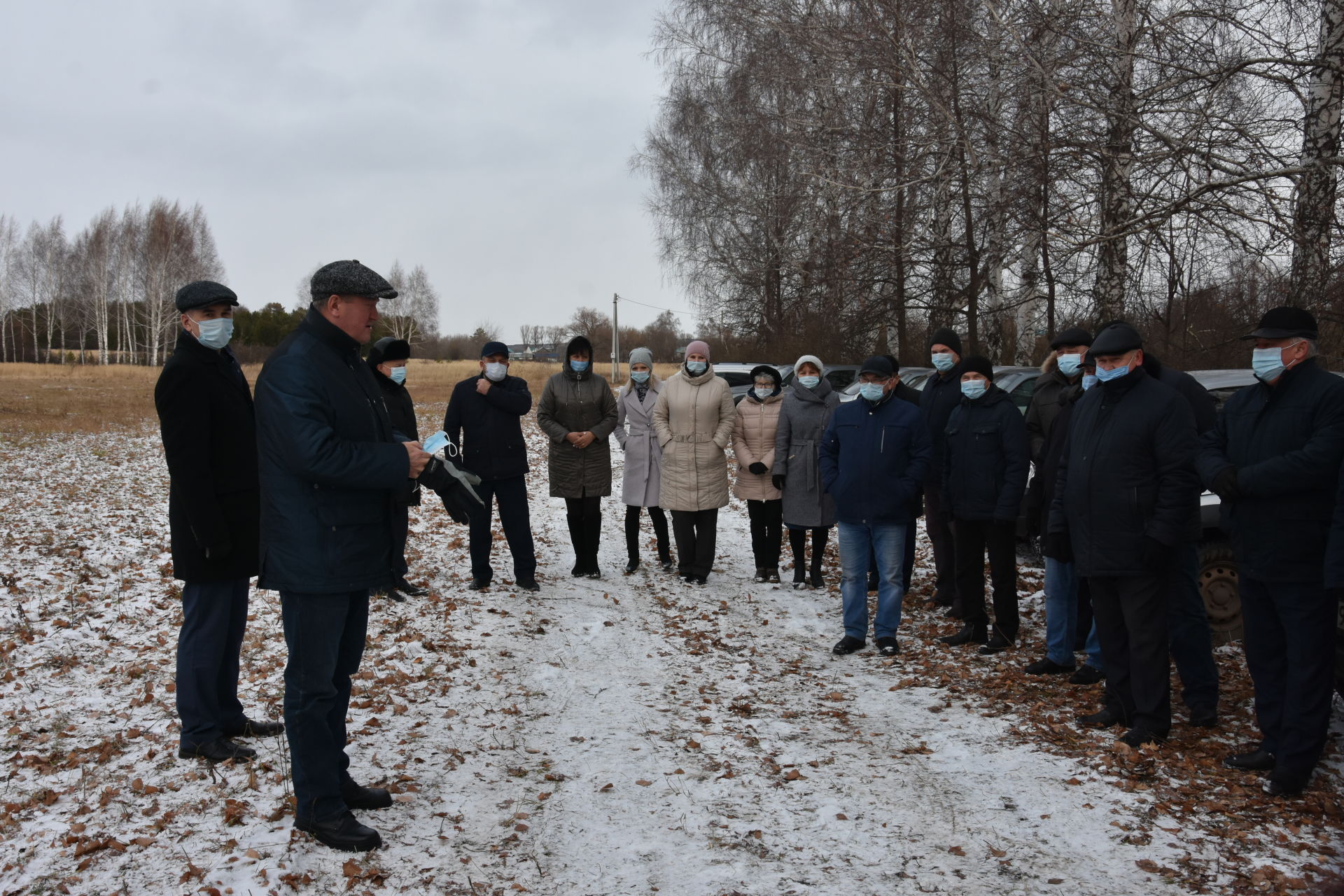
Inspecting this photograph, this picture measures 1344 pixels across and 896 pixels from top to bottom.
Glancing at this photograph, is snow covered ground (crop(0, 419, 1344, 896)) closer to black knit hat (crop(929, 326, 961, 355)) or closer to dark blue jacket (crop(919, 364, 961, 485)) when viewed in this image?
dark blue jacket (crop(919, 364, 961, 485))

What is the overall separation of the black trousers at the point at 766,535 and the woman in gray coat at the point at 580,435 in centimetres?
143

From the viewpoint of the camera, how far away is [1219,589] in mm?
6395

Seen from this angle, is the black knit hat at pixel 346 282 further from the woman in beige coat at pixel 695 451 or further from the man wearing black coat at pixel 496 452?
the woman in beige coat at pixel 695 451

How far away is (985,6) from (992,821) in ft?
38.3

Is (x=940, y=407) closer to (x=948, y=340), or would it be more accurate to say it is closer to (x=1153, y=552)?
(x=948, y=340)

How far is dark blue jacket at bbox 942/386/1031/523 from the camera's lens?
249 inches

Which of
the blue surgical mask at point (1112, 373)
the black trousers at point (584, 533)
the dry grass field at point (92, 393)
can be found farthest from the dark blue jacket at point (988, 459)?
the dry grass field at point (92, 393)

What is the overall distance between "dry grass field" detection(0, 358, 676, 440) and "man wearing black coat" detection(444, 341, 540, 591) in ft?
17.2

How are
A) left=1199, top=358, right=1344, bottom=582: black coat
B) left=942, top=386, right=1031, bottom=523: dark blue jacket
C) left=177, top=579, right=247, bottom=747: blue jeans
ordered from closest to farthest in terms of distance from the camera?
left=1199, top=358, right=1344, bottom=582: black coat, left=177, top=579, right=247, bottom=747: blue jeans, left=942, top=386, right=1031, bottom=523: dark blue jacket

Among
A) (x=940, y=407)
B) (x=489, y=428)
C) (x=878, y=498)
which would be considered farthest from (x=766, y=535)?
(x=489, y=428)

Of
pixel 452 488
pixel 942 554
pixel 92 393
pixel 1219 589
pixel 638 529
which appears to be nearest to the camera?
pixel 452 488

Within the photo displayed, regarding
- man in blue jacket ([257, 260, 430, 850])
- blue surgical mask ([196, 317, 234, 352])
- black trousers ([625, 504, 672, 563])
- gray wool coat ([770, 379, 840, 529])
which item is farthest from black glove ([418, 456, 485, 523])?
black trousers ([625, 504, 672, 563])

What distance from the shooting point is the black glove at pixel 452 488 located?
3.80 meters

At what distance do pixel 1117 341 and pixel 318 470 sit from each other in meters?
3.95
